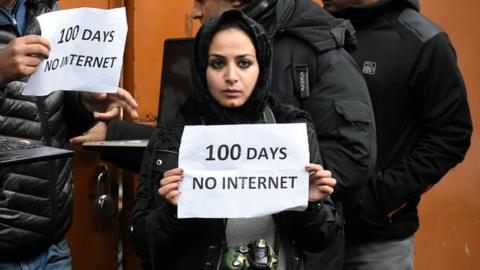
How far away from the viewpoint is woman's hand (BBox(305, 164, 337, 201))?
2.61m

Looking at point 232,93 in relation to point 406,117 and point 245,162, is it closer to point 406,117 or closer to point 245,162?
point 245,162

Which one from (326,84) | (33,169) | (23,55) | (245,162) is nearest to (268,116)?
(245,162)

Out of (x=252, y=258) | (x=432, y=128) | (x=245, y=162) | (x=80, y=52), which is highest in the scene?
(x=80, y=52)

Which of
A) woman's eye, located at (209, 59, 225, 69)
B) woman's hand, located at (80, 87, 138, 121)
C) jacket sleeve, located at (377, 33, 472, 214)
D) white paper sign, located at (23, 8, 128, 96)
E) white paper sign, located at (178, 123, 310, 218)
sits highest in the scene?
white paper sign, located at (23, 8, 128, 96)

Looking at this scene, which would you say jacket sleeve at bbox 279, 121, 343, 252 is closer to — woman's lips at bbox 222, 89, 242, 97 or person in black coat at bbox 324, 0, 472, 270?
woman's lips at bbox 222, 89, 242, 97

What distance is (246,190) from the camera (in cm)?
262

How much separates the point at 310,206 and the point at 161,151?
0.48 m

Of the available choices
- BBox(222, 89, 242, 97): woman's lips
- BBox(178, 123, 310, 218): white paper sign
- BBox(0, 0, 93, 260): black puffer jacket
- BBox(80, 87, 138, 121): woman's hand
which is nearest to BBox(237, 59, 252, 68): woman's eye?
BBox(222, 89, 242, 97): woman's lips

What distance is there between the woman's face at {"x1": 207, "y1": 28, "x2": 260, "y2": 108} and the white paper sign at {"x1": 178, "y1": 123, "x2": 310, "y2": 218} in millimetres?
159

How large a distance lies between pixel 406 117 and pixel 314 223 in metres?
1.11

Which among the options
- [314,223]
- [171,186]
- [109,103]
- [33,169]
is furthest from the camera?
[33,169]

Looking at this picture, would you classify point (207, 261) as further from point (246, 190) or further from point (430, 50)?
point (430, 50)

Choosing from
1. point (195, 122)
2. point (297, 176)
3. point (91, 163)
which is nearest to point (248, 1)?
point (195, 122)

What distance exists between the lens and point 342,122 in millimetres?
→ 3051
